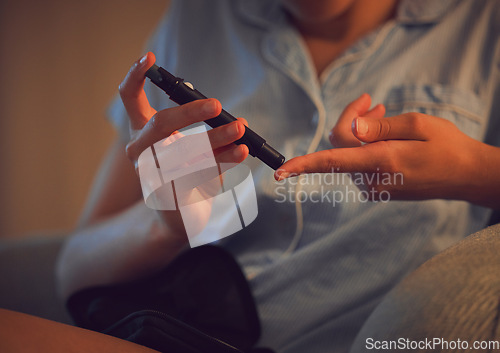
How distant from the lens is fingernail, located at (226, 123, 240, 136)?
229 mm

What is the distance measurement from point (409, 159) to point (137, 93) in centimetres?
19

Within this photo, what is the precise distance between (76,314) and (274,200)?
0.21 meters

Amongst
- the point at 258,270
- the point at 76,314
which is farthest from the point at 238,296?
the point at 76,314

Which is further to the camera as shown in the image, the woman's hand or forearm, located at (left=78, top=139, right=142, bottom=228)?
forearm, located at (left=78, top=139, right=142, bottom=228)

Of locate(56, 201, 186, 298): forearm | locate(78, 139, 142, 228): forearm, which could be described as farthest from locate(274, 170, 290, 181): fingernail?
locate(78, 139, 142, 228): forearm

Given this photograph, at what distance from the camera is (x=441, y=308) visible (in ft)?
0.68

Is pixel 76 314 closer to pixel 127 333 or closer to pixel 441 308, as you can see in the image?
pixel 127 333

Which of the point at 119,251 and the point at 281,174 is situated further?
the point at 119,251

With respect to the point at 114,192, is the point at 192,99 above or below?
above

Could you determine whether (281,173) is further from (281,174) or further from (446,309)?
(446,309)

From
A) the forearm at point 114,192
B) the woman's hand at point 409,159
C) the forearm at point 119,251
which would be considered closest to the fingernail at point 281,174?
the woman's hand at point 409,159

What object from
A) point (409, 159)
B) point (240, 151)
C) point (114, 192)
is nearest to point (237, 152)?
point (240, 151)

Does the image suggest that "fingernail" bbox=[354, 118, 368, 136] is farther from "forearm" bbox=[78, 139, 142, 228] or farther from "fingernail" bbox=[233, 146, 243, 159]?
"forearm" bbox=[78, 139, 142, 228]

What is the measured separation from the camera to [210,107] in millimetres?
229
